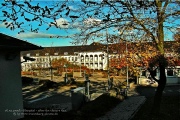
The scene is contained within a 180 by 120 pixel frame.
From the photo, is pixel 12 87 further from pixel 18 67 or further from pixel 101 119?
pixel 101 119

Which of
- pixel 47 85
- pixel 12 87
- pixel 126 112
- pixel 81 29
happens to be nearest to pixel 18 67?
pixel 12 87

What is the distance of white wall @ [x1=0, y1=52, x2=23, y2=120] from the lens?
34.4 ft

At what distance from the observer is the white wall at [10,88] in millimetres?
10492

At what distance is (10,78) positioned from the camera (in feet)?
36.1

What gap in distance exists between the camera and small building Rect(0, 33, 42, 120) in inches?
410

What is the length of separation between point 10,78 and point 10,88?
40 centimetres

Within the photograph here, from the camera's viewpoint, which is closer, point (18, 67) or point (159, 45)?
point (18, 67)

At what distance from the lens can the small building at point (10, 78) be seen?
10.4 metres

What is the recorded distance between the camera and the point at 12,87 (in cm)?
1113

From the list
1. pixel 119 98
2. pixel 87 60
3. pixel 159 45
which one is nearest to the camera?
pixel 159 45

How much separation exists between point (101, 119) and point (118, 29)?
3736 mm

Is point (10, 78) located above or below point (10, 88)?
above

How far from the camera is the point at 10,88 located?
36.1ft

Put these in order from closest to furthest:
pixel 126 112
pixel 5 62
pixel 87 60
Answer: pixel 5 62, pixel 126 112, pixel 87 60
